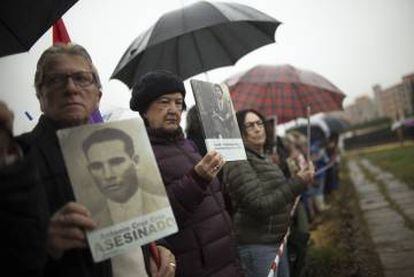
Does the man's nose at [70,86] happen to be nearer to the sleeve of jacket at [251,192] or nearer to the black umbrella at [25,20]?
the black umbrella at [25,20]

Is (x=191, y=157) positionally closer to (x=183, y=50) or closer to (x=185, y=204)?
(x=185, y=204)

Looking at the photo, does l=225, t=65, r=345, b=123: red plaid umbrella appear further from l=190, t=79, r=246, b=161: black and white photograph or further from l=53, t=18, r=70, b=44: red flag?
l=53, t=18, r=70, b=44: red flag

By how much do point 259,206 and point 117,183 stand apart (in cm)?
201

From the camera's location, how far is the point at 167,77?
8.70ft

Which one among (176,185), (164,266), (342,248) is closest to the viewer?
(164,266)

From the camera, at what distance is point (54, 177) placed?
1542mm

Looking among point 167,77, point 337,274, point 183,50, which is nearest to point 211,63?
point 183,50

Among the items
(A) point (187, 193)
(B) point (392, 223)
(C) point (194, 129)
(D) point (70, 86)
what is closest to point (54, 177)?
(D) point (70, 86)

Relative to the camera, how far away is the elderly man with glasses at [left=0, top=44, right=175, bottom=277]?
1.25 meters

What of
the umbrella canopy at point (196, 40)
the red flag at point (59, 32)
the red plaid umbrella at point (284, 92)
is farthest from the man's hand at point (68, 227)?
the red plaid umbrella at point (284, 92)

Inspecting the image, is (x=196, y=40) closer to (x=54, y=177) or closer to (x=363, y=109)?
(x=54, y=177)

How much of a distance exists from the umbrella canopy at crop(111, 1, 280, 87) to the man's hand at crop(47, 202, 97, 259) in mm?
2079

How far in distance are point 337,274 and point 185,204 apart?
4.27 m

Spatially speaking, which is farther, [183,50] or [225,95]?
[183,50]
